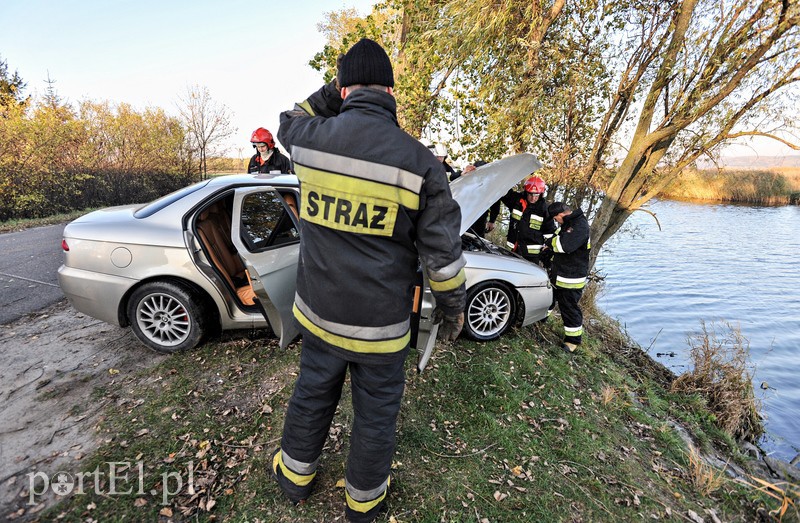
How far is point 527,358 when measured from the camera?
13.0ft

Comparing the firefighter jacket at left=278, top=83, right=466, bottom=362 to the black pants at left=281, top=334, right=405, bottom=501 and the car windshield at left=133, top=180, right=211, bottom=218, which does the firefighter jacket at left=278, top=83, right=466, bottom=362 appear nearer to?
the black pants at left=281, top=334, right=405, bottom=501

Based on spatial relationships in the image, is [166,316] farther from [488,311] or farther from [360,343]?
[488,311]

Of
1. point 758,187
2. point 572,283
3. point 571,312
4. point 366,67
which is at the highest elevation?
point 758,187

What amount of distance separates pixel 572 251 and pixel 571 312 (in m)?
0.76

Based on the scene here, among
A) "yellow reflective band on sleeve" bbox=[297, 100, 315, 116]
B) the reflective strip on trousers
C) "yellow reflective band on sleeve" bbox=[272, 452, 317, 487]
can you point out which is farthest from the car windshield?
the reflective strip on trousers

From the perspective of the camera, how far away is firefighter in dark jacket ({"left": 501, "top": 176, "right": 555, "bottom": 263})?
17.6 ft

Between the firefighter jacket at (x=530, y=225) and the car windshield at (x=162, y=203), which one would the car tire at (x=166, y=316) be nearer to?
the car windshield at (x=162, y=203)

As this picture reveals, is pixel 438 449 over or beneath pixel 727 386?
over

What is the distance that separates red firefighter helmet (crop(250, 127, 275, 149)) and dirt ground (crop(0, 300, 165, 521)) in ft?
10.5

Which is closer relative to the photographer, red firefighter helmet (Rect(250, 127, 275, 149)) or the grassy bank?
the grassy bank

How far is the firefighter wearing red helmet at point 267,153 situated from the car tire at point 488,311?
A: 11.5ft

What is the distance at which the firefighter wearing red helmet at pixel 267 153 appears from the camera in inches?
225

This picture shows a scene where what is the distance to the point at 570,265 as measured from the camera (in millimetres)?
4512

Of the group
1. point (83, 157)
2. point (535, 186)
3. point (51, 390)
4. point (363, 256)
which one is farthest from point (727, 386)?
point (83, 157)
